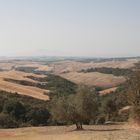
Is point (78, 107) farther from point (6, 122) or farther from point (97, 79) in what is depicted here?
point (97, 79)

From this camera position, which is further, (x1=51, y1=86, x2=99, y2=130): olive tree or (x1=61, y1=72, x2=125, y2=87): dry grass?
(x1=61, y1=72, x2=125, y2=87): dry grass

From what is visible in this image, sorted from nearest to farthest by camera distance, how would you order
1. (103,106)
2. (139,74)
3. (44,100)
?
1. (139,74)
2. (103,106)
3. (44,100)

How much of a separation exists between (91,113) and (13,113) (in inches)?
850

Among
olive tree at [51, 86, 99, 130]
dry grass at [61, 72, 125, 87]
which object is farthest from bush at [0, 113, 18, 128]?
dry grass at [61, 72, 125, 87]

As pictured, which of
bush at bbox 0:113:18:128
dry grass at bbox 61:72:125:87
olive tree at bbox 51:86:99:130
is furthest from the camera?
dry grass at bbox 61:72:125:87

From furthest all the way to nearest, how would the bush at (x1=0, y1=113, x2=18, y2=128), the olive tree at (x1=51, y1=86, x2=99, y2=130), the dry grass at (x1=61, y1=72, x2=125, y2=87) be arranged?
the dry grass at (x1=61, y1=72, x2=125, y2=87) → the bush at (x1=0, y1=113, x2=18, y2=128) → the olive tree at (x1=51, y1=86, x2=99, y2=130)

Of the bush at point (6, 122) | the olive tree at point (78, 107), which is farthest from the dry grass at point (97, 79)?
the olive tree at point (78, 107)

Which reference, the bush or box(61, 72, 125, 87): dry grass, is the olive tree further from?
box(61, 72, 125, 87): dry grass

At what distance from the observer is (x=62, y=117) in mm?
49688

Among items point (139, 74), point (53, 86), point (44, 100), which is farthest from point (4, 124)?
point (53, 86)

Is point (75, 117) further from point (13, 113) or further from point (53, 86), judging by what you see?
point (53, 86)

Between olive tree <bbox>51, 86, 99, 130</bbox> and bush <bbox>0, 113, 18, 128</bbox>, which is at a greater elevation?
olive tree <bbox>51, 86, 99, 130</bbox>

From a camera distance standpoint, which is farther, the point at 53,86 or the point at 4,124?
the point at 53,86

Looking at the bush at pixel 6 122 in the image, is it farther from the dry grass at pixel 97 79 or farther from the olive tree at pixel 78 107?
the dry grass at pixel 97 79
